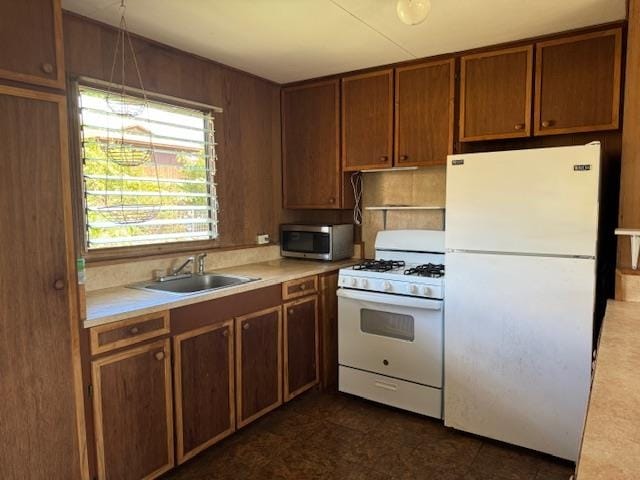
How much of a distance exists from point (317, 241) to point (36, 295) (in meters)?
2.04

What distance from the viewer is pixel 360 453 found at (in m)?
2.42

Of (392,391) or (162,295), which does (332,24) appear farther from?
(392,391)

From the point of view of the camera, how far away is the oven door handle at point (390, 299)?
2.62 meters

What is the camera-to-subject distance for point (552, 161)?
7.29 ft

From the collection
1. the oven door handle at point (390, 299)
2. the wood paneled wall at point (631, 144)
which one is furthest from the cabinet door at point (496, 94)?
the oven door handle at point (390, 299)

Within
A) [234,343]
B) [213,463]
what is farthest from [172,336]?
[213,463]

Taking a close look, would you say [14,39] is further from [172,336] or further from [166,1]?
[172,336]

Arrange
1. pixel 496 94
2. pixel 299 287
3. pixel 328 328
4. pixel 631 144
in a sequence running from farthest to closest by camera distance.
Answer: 1. pixel 328 328
2. pixel 299 287
3. pixel 496 94
4. pixel 631 144

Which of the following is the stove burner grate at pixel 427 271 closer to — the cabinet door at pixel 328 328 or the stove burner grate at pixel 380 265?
A: the stove burner grate at pixel 380 265

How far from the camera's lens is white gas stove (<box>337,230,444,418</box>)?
2670 millimetres

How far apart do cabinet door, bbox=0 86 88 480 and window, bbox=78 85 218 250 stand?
705mm

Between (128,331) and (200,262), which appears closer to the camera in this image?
Answer: (128,331)

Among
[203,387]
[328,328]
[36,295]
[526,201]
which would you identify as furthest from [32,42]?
[328,328]

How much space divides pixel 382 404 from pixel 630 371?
1.83 metres
